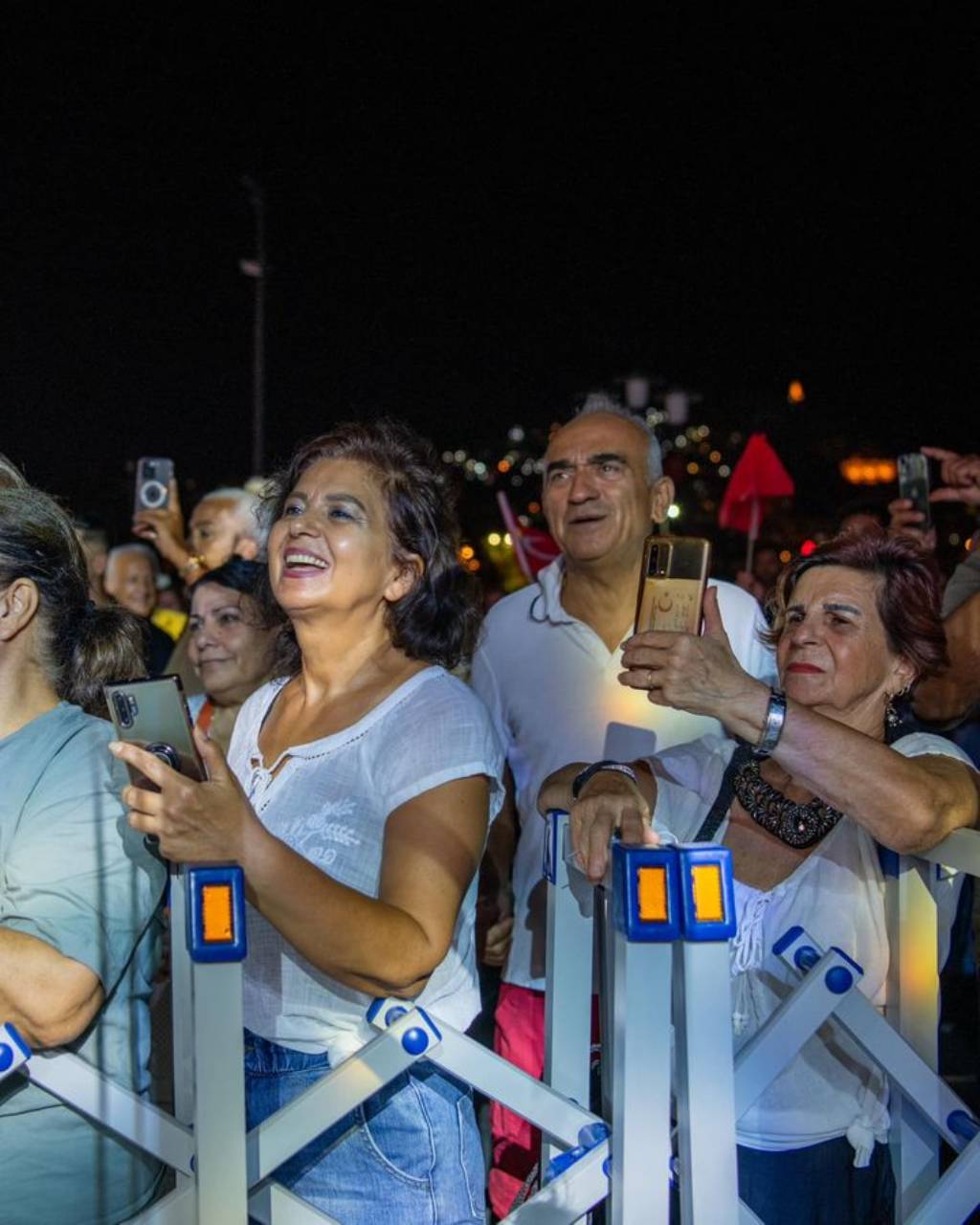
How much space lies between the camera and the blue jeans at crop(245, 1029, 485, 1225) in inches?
75.5

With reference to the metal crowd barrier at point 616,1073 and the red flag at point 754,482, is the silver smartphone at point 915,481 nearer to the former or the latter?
the red flag at point 754,482

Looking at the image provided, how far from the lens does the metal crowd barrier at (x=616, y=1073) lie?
146 cm

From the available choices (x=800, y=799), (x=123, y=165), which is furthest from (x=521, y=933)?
(x=123, y=165)

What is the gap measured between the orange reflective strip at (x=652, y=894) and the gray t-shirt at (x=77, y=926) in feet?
2.58

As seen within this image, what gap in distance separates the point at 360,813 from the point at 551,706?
4.77ft

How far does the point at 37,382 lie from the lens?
8500mm

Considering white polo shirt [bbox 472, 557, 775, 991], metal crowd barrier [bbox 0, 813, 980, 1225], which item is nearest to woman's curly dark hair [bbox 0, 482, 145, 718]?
metal crowd barrier [bbox 0, 813, 980, 1225]

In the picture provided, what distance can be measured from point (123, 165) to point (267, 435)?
5.10 m

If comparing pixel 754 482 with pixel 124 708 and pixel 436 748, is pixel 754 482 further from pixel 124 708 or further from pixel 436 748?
pixel 124 708

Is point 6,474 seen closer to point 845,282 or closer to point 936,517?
point 936,517

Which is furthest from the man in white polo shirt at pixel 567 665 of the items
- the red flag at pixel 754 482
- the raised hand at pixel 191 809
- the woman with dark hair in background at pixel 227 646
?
the red flag at pixel 754 482

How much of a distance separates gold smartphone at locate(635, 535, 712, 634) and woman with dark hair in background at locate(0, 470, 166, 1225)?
0.91 meters

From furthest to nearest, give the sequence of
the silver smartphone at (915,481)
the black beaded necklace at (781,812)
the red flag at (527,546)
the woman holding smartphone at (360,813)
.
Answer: the red flag at (527,546), the silver smartphone at (915,481), the black beaded necklace at (781,812), the woman holding smartphone at (360,813)

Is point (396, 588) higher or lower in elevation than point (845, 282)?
lower
